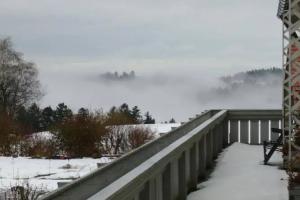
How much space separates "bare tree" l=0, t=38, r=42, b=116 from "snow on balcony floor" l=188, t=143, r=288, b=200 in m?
52.3

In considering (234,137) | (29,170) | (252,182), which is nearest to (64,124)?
(29,170)

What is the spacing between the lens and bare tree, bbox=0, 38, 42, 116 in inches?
2425

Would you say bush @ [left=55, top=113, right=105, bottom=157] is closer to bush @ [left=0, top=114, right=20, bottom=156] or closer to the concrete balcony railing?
bush @ [left=0, top=114, right=20, bottom=156]

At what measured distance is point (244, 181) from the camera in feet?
26.8

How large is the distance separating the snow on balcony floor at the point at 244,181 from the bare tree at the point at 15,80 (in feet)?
172

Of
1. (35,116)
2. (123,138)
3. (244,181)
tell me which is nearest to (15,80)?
(35,116)

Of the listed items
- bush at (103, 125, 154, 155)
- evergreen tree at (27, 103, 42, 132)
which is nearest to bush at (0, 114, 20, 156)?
bush at (103, 125, 154, 155)

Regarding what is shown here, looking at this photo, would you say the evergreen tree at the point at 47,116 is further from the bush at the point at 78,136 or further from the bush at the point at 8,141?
the bush at the point at 78,136

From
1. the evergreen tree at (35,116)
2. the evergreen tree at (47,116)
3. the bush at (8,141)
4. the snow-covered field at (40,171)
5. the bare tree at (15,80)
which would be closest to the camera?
the snow-covered field at (40,171)

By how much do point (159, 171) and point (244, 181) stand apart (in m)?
3.19

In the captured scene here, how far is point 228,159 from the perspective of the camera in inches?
422

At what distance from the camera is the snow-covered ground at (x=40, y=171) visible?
17781 millimetres

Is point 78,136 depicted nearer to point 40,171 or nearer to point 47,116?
point 40,171

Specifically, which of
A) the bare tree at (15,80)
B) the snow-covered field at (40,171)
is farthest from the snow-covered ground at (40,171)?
the bare tree at (15,80)
